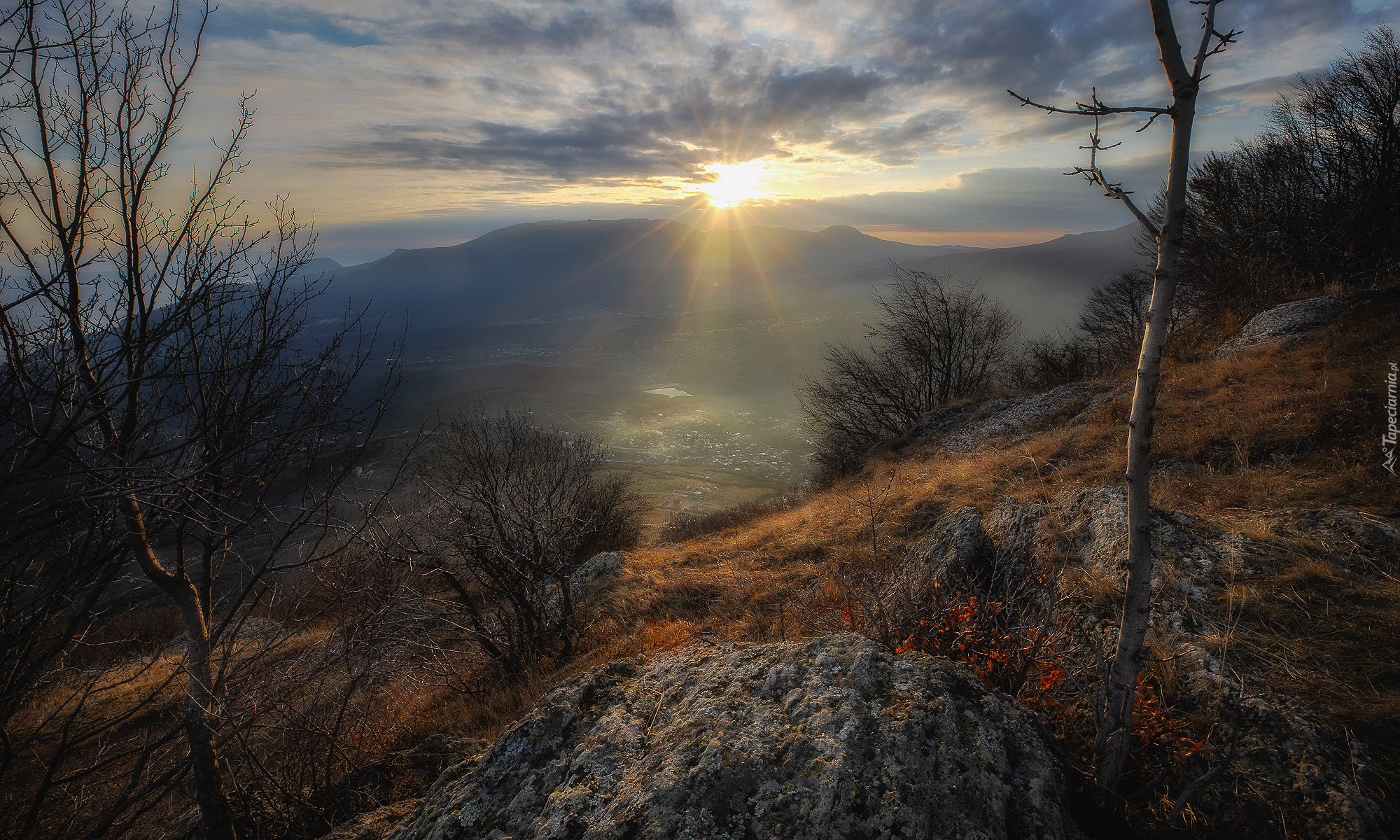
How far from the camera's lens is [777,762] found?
6.89ft

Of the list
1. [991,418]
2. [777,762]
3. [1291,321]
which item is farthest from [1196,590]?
[991,418]

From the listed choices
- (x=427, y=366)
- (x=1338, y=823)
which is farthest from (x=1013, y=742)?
(x=427, y=366)

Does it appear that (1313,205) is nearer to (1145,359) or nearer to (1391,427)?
(1391,427)

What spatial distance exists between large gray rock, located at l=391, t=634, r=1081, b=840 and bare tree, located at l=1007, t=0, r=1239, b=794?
0.35 metres

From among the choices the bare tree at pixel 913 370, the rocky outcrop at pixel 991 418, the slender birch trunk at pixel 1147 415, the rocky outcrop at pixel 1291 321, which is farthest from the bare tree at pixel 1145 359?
the bare tree at pixel 913 370

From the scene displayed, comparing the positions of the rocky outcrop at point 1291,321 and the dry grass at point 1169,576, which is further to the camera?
the rocky outcrop at point 1291,321

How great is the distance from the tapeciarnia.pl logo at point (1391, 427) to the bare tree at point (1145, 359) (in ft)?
19.0

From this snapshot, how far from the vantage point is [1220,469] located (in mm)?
6645

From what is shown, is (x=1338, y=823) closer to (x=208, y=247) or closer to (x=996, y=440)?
(x=208, y=247)

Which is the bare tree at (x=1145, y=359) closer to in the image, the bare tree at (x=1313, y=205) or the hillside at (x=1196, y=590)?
the hillside at (x=1196, y=590)

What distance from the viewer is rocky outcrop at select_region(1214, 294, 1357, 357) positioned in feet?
32.3

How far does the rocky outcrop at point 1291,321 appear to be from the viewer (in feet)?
32.3

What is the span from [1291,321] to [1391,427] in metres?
6.38

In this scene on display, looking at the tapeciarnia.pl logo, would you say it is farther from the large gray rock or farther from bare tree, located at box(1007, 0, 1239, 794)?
the large gray rock
